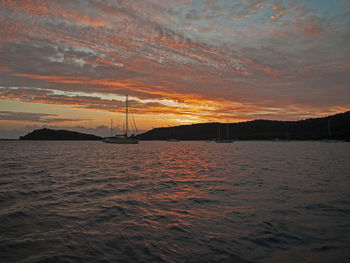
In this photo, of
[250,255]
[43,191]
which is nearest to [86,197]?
[43,191]

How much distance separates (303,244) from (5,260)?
8.69 meters

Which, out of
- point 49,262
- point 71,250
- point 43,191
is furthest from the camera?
point 43,191

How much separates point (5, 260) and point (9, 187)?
1269cm

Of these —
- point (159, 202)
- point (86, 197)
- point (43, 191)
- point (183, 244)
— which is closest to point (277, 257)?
point (183, 244)

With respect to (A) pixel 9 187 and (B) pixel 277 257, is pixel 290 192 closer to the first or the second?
(B) pixel 277 257

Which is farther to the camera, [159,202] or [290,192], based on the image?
[290,192]

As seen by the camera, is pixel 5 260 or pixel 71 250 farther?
pixel 71 250

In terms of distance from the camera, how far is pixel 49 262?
20.6 ft

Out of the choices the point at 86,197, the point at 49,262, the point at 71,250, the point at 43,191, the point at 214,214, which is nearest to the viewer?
the point at 49,262

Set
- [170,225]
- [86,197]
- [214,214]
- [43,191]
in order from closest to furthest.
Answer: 1. [170,225]
2. [214,214]
3. [86,197]
4. [43,191]

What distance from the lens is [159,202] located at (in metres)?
12.9

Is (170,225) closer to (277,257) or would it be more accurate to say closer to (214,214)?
(214,214)

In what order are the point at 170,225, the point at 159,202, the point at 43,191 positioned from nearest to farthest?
the point at 170,225 < the point at 159,202 < the point at 43,191

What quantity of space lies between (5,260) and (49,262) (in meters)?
1.23
